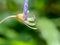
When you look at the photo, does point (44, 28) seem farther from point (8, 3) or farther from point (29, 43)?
point (8, 3)

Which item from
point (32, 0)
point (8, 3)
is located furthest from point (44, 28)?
point (8, 3)

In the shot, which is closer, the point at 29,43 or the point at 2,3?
the point at 29,43

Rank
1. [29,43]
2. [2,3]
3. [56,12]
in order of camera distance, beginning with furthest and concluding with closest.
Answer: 1. [56,12]
2. [2,3]
3. [29,43]

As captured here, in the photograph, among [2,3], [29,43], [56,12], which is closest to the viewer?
[29,43]

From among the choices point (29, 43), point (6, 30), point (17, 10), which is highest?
point (17, 10)

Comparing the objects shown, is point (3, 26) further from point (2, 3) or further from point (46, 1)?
point (46, 1)

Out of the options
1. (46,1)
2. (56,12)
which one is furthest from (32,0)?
(56,12)

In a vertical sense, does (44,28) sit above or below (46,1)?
below
